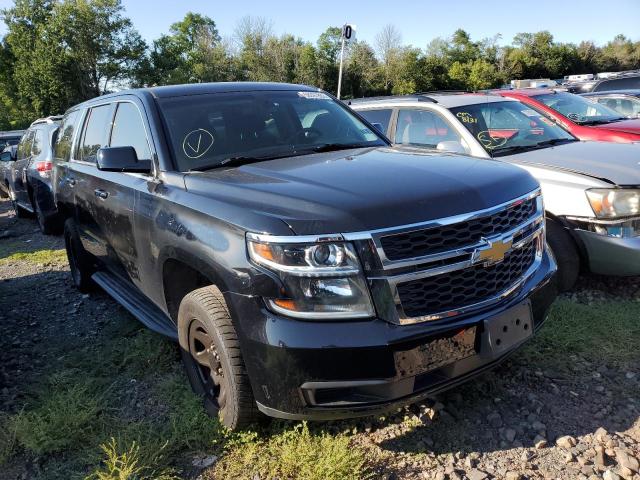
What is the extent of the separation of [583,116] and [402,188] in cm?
600

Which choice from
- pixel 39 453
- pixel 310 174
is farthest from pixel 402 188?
pixel 39 453

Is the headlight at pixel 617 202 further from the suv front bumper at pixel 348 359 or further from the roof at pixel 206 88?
the roof at pixel 206 88

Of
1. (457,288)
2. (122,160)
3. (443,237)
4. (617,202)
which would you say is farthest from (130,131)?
(617,202)

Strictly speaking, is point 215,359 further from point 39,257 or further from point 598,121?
point 598,121

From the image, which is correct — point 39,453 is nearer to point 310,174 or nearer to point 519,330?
point 310,174

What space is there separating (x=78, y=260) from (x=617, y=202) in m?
4.74

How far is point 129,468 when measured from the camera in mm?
2412

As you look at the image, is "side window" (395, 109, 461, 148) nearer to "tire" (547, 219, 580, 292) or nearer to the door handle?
"tire" (547, 219, 580, 292)

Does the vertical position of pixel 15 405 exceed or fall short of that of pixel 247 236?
it falls short

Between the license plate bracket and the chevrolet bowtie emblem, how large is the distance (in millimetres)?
251

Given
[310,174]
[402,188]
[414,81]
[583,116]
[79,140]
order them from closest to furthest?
[402,188] < [310,174] < [79,140] < [583,116] < [414,81]

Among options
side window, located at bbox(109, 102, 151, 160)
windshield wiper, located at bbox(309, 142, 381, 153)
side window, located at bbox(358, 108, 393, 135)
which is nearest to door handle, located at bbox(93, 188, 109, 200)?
side window, located at bbox(109, 102, 151, 160)

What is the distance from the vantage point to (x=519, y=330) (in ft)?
8.18

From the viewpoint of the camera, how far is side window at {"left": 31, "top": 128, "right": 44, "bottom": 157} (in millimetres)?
8703
